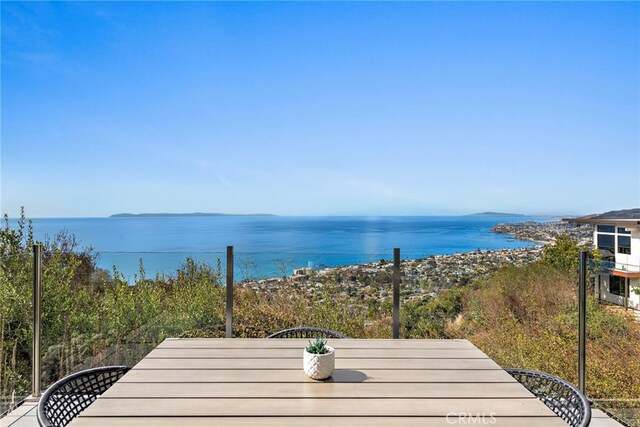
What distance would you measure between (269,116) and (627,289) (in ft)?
39.2

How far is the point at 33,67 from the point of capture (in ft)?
35.5

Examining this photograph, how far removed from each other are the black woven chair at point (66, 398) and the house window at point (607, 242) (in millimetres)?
3574

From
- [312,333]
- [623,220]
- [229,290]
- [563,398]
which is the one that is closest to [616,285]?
[623,220]

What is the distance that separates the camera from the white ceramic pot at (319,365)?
1.51m

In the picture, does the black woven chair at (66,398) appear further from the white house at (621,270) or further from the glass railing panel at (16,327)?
the white house at (621,270)

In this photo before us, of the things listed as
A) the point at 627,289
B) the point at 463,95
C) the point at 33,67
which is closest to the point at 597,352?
the point at 627,289

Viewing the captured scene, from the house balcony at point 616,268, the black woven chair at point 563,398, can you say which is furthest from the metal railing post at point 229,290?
the house balcony at point 616,268

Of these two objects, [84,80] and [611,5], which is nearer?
[611,5]

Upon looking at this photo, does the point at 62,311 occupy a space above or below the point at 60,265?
below

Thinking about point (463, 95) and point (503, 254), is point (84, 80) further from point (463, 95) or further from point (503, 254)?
point (503, 254)

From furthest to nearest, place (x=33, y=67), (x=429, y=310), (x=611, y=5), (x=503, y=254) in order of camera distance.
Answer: (x=33, y=67) → (x=611, y=5) → (x=503, y=254) → (x=429, y=310)

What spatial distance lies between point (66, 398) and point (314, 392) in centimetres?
101

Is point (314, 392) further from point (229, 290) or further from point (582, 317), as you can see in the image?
point (582, 317)

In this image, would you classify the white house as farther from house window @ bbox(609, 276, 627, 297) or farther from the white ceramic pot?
the white ceramic pot
